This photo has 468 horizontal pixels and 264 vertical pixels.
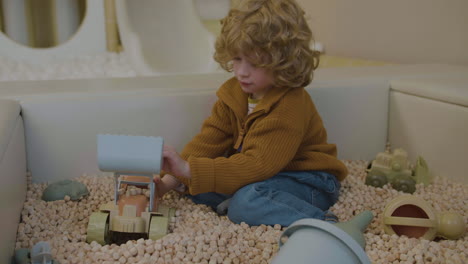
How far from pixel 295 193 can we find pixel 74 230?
485 mm

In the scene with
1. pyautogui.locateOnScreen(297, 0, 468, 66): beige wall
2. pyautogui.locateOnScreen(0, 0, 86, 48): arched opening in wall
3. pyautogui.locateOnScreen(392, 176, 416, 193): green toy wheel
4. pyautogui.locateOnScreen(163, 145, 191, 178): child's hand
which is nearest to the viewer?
pyautogui.locateOnScreen(163, 145, 191, 178): child's hand

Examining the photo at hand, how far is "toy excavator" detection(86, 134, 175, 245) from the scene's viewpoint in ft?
3.06

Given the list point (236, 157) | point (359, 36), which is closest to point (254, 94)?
point (236, 157)

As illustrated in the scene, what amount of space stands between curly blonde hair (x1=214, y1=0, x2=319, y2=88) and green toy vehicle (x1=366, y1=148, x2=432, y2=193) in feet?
1.27

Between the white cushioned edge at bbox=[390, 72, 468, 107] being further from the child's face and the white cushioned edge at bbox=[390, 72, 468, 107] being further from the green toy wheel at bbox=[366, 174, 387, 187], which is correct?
the child's face

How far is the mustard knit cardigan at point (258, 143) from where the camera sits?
3.49ft

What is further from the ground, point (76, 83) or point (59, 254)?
point (76, 83)

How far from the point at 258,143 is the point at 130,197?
29 cm

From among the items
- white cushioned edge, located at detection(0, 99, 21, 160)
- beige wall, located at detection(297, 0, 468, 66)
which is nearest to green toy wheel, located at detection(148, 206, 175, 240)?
white cushioned edge, located at detection(0, 99, 21, 160)

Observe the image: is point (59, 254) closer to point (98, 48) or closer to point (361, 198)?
point (361, 198)

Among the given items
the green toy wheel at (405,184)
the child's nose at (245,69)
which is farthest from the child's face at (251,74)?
the green toy wheel at (405,184)

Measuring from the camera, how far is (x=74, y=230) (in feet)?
3.36

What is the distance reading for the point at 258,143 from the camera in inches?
42.1

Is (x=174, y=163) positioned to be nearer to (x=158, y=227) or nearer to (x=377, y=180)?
(x=158, y=227)
